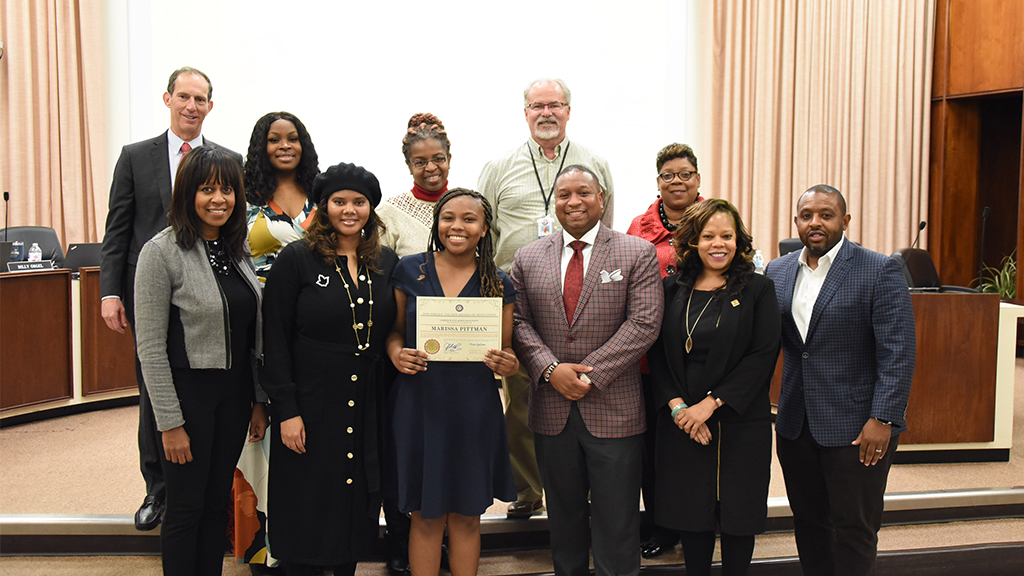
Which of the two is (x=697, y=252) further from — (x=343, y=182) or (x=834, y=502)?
(x=343, y=182)

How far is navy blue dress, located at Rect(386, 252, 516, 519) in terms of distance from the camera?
2055 mm

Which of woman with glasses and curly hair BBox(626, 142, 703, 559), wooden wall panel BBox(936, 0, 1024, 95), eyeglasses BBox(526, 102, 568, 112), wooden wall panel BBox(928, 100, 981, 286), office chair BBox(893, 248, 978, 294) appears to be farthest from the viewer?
wooden wall panel BBox(928, 100, 981, 286)

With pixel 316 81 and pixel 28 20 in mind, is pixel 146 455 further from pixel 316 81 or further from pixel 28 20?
pixel 28 20

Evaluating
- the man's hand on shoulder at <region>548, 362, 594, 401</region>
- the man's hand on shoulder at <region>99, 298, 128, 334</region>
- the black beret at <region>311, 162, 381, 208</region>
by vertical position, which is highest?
the black beret at <region>311, 162, 381, 208</region>

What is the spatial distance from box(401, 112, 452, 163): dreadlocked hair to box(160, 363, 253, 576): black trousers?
108 cm

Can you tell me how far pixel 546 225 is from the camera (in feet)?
9.14

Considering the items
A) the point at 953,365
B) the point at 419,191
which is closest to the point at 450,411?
the point at 419,191

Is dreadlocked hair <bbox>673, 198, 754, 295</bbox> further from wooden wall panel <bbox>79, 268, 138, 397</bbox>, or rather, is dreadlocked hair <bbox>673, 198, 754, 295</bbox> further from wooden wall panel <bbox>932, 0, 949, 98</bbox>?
wooden wall panel <bbox>932, 0, 949, 98</bbox>

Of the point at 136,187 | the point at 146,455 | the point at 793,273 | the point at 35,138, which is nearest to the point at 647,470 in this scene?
the point at 793,273

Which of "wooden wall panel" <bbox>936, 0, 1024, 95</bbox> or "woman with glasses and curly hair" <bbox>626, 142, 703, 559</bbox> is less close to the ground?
"wooden wall panel" <bbox>936, 0, 1024, 95</bbox>

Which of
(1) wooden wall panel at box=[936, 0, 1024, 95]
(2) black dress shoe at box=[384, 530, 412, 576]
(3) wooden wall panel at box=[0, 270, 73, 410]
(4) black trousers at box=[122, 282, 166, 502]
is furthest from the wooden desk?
(1) wooden wall panel at box=[936, 0, 1024, 95]

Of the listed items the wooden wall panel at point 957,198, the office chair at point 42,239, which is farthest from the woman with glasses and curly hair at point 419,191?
the wooden wall panel at point 957,198

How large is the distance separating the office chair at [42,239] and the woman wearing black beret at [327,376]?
4.46 metres

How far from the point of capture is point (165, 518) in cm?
193
